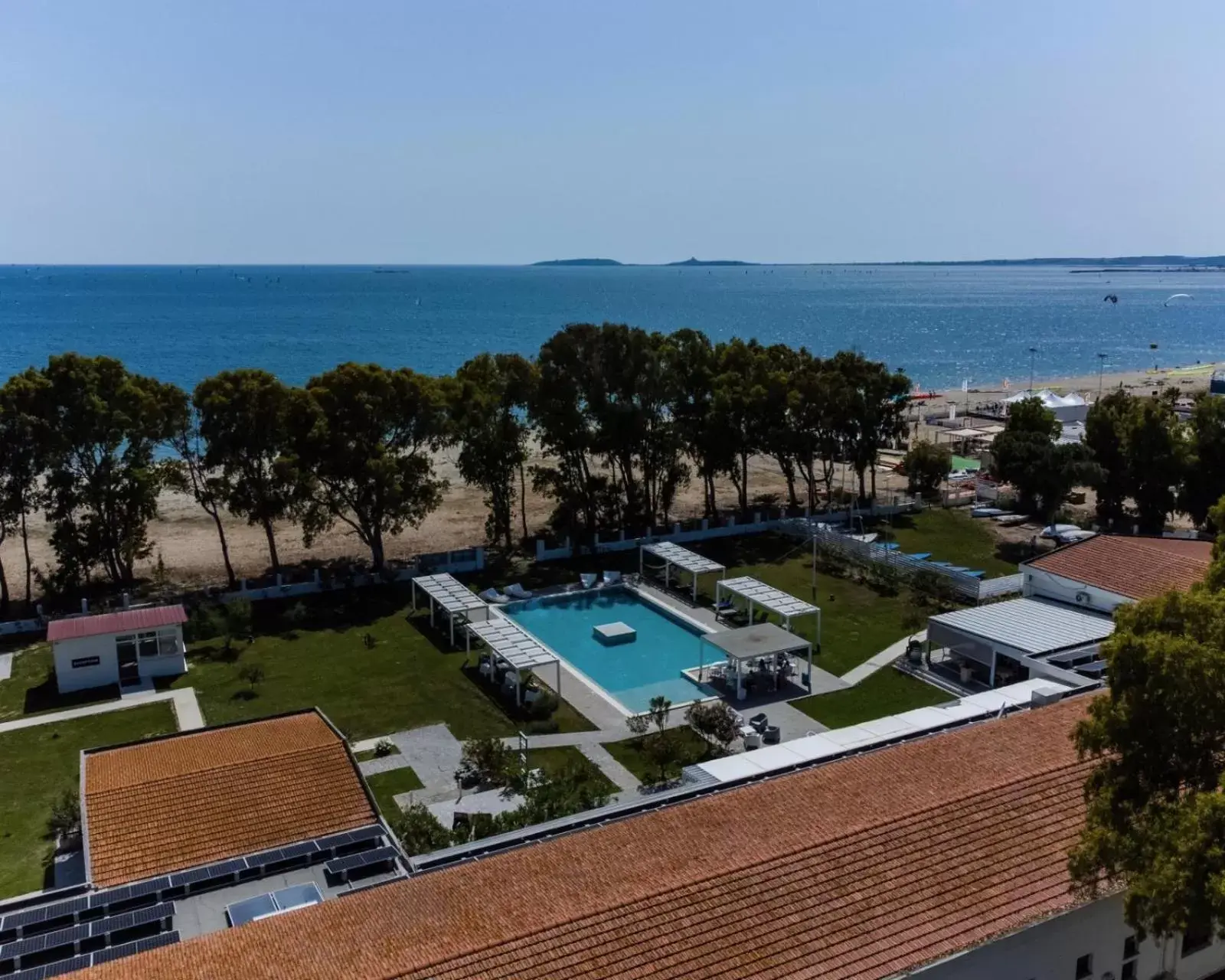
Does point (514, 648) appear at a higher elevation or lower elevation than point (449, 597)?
lower

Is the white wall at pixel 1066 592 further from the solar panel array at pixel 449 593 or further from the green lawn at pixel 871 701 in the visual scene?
the solar panel array at pixel 449 593

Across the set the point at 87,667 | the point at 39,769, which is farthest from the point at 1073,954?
the point at 87,667

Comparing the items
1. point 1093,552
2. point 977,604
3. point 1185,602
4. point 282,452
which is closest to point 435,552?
point 282,452

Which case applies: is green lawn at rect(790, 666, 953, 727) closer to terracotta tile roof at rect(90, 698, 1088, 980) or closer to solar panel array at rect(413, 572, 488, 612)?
terracotta tile roof at rect(90, 698, 1088, 980)

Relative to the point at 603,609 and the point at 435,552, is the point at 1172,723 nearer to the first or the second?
the point at 603,609

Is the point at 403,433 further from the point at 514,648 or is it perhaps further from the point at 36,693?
the point at 36,693
